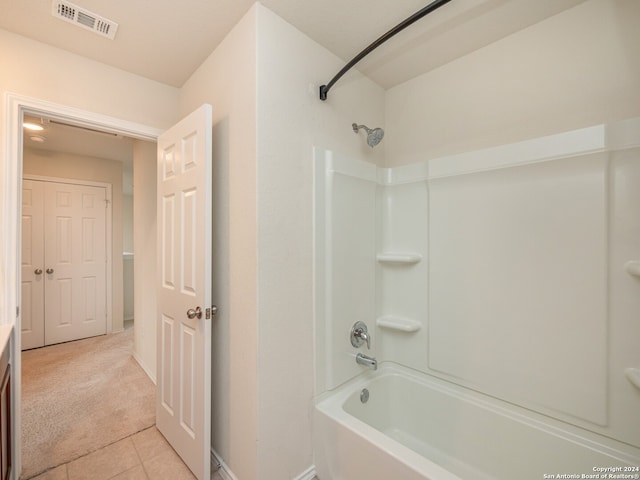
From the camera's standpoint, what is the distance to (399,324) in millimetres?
1915

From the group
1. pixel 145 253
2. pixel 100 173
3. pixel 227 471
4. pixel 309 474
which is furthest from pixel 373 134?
pixel 100 173

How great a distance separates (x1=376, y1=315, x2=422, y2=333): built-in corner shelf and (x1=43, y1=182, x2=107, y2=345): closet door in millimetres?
3978

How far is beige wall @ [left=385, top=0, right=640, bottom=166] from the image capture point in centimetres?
127

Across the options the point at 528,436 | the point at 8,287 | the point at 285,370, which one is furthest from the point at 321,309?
the point at 8,287

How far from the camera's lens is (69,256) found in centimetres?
360

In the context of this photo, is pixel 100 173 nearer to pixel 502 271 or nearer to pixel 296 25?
pixel 296 25

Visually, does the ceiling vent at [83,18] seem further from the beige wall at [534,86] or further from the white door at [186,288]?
the beige wall at [534,86]

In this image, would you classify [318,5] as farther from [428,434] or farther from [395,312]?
[428,434]

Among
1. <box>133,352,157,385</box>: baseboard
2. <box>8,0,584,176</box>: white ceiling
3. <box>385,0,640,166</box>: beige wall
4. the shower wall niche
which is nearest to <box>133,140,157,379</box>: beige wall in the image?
<box>133,352,157,385</box>: baseboard

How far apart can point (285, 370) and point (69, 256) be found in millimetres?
3834

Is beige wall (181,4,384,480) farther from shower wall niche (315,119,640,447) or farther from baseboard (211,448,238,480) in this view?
shower wall niche (315,119,640,447)

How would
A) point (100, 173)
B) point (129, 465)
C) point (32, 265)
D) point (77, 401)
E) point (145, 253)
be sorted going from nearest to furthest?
point (129, 465) → point (77, 401) → point (145, 253) → point (32, 265) → point (100, 173)

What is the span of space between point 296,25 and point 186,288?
1.59m

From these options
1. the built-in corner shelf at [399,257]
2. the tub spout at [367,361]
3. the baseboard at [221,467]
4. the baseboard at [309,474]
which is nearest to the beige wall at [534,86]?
the built-in corner shelf at [399,257]
